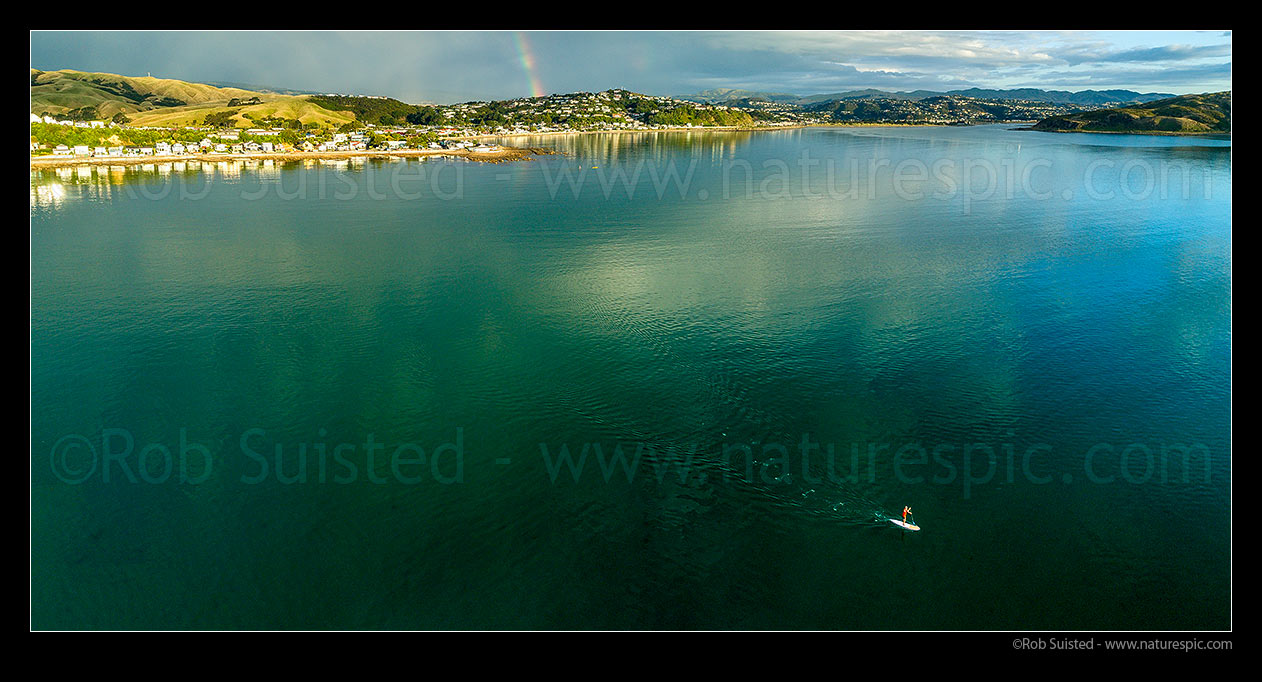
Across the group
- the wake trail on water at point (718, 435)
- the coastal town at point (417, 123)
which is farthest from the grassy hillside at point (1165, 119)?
the wake trail on water at point (718, 435)

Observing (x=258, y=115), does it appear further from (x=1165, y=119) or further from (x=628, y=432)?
(x=1165, y=119)

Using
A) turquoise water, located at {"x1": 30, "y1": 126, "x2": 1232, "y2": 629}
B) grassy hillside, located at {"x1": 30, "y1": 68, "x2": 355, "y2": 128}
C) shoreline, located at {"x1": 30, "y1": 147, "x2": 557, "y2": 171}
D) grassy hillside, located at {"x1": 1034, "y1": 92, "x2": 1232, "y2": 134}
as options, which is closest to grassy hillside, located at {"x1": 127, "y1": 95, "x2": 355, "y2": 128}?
grassy hillside, located at {"x1": 30, "y1": 68, "x2": 355, "y2": 128}

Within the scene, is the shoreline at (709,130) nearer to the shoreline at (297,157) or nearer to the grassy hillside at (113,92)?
the shoreline at (297,157)

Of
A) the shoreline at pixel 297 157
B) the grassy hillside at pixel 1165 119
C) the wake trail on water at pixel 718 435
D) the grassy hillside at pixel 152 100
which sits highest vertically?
the grassy hillside at pixel 152 100

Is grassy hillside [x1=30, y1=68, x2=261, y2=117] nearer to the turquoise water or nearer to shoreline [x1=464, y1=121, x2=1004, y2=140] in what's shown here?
shoreline [x1=464, y1=121, x2=1004, y2=140]

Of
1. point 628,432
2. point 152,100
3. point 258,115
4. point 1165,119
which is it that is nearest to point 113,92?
point 152,100

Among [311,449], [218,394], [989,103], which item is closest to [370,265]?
[218,394]
